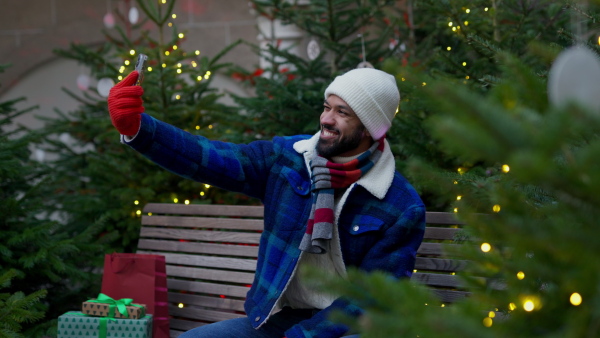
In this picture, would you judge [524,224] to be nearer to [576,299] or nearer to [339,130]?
[576,299]

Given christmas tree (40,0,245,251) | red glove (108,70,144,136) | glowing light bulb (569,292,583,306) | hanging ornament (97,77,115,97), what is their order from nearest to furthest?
glowing light bulb (569,292,583,306) → red glove (108,70,144,136) → christmas tree (40,0,245,251) → hanging ornament (97,77,115,97)

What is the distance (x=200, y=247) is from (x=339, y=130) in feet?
3.23

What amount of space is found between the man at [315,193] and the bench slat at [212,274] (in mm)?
435

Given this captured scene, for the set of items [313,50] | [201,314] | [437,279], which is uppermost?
[313,50]

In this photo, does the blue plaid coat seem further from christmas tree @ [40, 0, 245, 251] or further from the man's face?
christmas tree @ [40, 0, 245, 251]

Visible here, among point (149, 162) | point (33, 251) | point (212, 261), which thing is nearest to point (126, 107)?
point (212, 261)

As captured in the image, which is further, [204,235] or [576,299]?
[204,235]

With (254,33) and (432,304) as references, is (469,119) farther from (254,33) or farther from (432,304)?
(254,33)

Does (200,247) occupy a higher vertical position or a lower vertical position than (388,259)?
lower

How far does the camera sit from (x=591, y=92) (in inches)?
36.1

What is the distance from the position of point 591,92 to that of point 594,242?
0.76ft

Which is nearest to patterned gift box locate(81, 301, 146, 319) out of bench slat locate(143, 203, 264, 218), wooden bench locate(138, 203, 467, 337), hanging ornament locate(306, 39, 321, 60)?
wooden bench locate(138, 203, 467, 337)

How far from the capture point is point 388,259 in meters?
2.18

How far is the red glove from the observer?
2.08m
